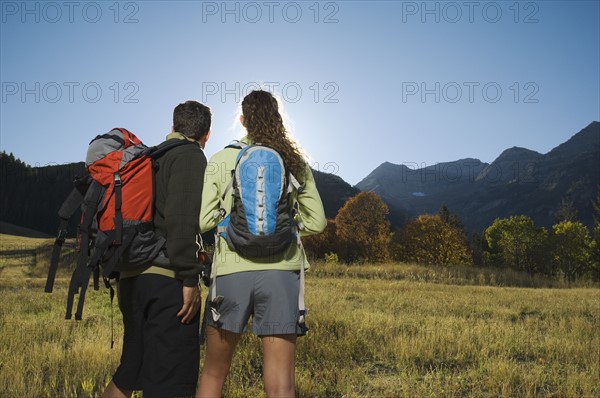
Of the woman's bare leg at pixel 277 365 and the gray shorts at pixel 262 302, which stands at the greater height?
the gray shorts at pixel 262 302

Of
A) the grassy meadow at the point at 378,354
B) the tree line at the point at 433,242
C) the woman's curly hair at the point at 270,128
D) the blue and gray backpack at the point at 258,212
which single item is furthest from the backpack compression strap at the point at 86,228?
the tree line at the point at 433,242

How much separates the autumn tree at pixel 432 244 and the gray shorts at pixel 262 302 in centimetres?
5858

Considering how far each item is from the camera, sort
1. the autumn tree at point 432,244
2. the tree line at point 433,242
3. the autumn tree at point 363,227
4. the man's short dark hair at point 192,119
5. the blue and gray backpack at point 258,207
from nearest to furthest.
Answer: the blue and gray backpack at point 258,207
the man's short dark hair at point 192,119
the autumn tree at point 432,244
the tree line at point 433,242
the autumn tree at point 363,227

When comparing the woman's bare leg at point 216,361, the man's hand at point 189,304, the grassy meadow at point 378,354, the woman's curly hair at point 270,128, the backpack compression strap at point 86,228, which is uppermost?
the woman's curly hair at point 270,128

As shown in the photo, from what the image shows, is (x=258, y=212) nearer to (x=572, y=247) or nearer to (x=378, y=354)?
(x=378, y=354)

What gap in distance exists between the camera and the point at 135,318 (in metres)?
3.16

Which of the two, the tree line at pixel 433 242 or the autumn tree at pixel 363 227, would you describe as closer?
the tree line at pixel 433 242

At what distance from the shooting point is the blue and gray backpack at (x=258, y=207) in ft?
9.24

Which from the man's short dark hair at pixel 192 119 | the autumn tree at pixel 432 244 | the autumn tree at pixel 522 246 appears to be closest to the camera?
the man's short dark hair at pixel 192 119

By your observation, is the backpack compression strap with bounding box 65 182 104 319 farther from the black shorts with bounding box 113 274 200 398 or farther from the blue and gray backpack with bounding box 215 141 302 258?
the blue and gray backpack with bounding box 215 141 302 258

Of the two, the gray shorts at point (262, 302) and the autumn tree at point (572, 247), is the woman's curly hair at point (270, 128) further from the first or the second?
the autumn tree at point (572, 247)

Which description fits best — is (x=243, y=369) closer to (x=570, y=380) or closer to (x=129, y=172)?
(x=129, y=172)

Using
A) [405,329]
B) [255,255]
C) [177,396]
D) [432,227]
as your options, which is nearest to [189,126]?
[255,255]

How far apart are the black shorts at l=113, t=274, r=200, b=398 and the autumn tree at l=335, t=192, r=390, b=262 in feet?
198
